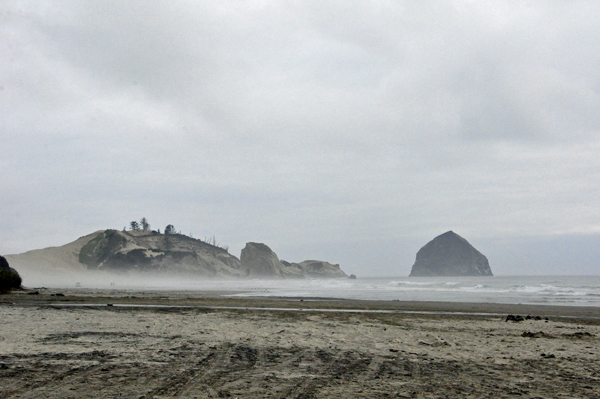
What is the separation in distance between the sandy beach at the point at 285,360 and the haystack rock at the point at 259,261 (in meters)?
162

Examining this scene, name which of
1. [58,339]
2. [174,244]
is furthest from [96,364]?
[174,244]

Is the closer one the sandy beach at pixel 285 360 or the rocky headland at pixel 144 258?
the sandy beach at pixel 285 360

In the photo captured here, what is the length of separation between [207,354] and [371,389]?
12.3 ft

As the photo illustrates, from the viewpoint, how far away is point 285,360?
782cm

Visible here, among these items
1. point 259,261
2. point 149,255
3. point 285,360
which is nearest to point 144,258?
point 149,255

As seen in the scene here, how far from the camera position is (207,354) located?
26.9 ft

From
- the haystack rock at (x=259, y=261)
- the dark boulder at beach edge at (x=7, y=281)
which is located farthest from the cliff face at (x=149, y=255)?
the dark boulder at beach edge at (x=7, y=281)

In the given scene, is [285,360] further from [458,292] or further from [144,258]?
[144,258]

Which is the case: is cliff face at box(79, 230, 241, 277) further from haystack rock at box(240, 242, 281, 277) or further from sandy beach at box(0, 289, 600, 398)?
sandy beach at box(0, 289, 600, 398)

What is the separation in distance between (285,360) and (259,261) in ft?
563

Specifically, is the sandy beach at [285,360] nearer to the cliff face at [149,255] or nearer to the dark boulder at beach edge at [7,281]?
the dark boulder at beach edge at [7,281]

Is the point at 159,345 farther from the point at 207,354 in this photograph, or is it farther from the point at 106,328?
the point at 106,328

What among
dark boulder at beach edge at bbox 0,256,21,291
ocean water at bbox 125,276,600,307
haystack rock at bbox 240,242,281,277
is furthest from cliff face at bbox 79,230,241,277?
dark boulder at beach edge at bbox 0,256,21,291

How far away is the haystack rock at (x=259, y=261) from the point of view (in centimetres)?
17474
